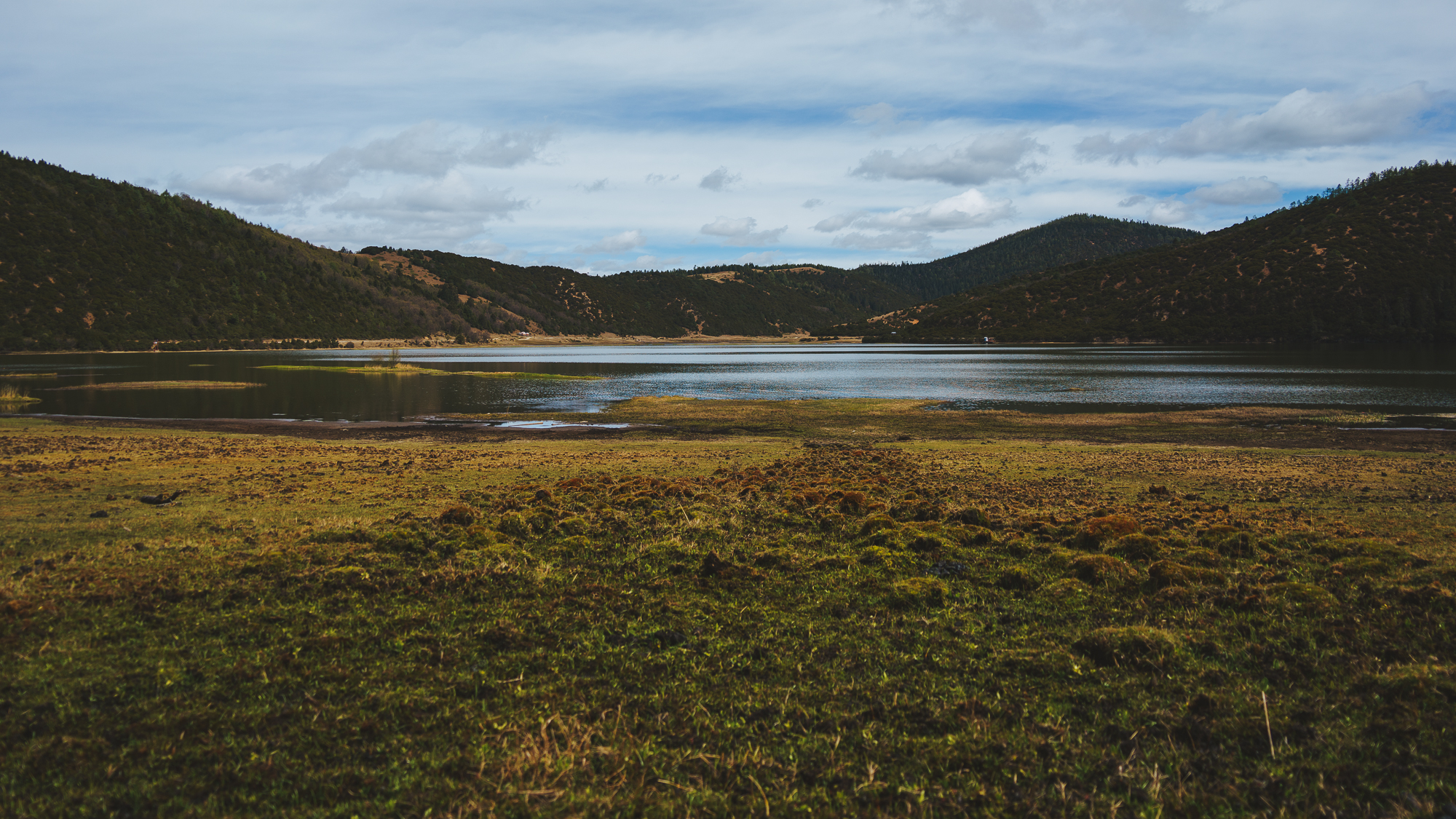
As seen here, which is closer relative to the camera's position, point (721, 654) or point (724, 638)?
point (721, 654)

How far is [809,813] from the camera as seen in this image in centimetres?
457

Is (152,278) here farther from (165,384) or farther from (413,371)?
(165,384)

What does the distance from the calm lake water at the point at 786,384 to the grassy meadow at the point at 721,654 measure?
26.3 meters

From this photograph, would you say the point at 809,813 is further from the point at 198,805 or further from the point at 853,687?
the point at 198,805

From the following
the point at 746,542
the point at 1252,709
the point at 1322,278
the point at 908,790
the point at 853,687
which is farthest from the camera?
the point at 1322,278

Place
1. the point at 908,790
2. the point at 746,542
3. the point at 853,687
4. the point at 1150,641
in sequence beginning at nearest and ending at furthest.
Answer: the point at 908,790
the point at 853,687
the point at 1150,641
the point at 746,542

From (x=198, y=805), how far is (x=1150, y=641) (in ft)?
24.2

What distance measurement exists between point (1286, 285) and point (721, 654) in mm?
162819

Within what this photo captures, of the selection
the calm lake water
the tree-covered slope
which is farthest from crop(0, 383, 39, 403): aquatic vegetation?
the tree-covered slope

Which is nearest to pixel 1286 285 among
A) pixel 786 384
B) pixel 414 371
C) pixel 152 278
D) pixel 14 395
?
pixel 786 384

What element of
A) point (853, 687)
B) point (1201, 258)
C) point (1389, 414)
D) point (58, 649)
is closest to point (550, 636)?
point (853, 687)

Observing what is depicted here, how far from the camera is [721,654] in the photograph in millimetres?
6867

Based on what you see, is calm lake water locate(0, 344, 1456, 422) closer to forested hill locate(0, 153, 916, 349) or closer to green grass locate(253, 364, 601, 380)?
green grass locate(253, 364, 601, 380)

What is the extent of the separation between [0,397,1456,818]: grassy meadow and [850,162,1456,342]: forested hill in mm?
134829
